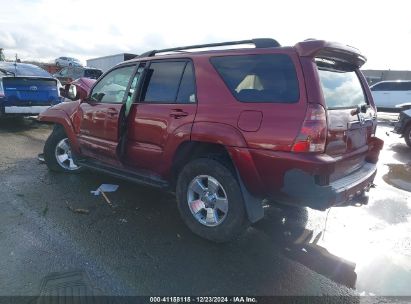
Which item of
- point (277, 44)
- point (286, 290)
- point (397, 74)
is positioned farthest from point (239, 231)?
point (397, 74)

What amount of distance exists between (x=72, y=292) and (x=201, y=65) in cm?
245

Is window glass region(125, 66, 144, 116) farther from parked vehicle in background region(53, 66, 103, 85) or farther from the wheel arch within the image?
parked vehicle in background region(53, 66, 103, 85)

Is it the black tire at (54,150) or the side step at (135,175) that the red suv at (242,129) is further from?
the black tire at (54,150)

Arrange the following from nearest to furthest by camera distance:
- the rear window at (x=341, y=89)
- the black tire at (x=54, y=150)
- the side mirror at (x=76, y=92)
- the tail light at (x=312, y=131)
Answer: the tail light at (x=312, y=131) → the rear window at (x=341, y=89) → the side mirror at (x=76, y=92) → the black tire at (x=54, y=150)

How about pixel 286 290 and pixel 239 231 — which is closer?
pixel 286 290

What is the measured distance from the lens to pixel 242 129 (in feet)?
10.2

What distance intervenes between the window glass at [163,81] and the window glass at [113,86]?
1.36ft

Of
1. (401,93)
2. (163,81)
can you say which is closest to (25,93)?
(163,81)

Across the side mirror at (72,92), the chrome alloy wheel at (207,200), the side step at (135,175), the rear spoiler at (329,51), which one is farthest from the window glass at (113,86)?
the rear spoiler at (329,51)

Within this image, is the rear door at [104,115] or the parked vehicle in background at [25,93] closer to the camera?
the rear door at [104,115]

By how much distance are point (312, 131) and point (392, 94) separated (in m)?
19.4

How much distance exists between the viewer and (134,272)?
2.92 meters

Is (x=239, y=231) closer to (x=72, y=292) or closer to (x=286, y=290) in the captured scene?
(x=286, y=290)

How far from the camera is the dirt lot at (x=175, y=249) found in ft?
9.25
